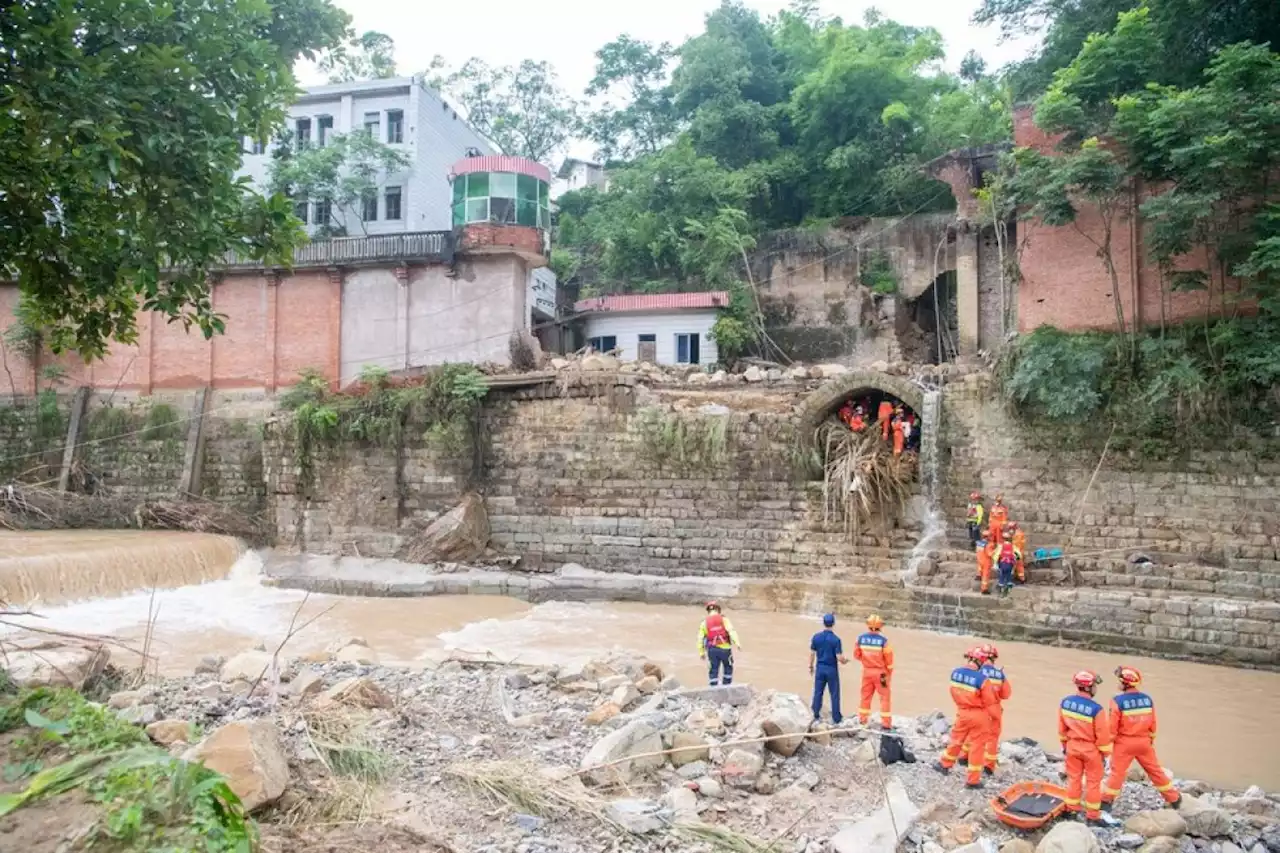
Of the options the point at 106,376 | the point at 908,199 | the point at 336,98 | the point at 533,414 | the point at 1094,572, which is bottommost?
the point at 1094,572

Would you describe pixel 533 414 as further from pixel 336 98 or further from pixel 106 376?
pixel 336 98

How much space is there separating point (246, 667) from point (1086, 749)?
23.9 feet

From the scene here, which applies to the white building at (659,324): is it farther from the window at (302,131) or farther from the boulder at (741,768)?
the boulder at (741,768)

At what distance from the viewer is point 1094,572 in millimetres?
12461

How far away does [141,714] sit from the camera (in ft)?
18.0

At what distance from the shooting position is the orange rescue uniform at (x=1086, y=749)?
17.4ft

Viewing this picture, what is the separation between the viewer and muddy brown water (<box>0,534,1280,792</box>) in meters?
8.47

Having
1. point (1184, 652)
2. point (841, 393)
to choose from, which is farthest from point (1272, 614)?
point (841, 393)

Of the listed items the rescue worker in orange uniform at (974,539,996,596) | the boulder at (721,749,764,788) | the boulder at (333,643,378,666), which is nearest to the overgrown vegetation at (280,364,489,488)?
the boulder at (333,643,378,666)

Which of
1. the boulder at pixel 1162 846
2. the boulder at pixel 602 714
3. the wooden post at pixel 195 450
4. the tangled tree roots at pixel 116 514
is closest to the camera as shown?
the boulder at pixel 1162 846

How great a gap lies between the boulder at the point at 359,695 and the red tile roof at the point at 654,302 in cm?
1717

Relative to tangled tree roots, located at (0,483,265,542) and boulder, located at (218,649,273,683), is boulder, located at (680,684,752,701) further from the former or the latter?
tangled tree roots, located at (0,483,265,542)

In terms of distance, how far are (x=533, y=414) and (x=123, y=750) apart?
44.1 ft

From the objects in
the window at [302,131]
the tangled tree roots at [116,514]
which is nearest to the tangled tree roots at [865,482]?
the tangled tree roots at [116,514]
